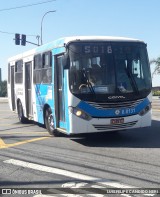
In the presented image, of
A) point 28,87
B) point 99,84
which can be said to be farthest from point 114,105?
point 28,87

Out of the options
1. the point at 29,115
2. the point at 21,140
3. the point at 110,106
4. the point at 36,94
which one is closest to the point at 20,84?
the point at 29,115

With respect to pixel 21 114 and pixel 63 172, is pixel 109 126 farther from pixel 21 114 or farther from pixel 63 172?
pixel 21 114

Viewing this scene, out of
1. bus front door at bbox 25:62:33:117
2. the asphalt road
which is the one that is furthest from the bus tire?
the asphalt road

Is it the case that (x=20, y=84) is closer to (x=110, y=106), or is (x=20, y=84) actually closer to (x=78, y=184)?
(x=110, y=106)

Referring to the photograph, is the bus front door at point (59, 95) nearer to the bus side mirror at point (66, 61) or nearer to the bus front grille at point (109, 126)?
the bus side mirror at point (66, 61)

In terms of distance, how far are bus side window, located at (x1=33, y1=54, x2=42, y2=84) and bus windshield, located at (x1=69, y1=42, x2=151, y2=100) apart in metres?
2.93

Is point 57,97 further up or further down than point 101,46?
further down

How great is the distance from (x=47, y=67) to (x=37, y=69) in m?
1.27

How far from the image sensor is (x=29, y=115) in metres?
14.6

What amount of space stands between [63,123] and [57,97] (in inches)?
32.7

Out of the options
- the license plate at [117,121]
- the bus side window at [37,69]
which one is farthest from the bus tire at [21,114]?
the license plate at [117,121]

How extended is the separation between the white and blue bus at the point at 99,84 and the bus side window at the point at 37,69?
4.93 feet

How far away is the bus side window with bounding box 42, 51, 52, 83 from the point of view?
11311 mm

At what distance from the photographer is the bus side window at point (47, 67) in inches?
445
